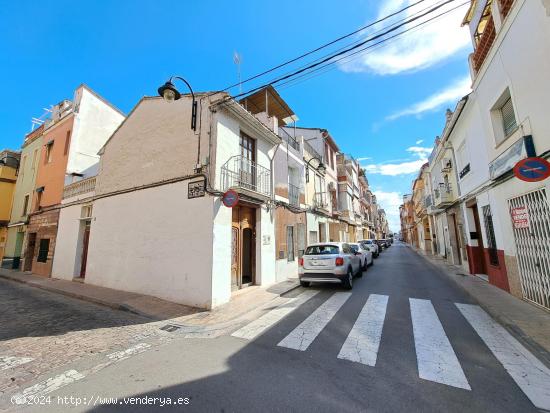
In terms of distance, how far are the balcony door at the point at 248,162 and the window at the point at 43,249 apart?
12.7m

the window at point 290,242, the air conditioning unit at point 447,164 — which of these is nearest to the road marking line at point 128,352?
the window at point 290,242

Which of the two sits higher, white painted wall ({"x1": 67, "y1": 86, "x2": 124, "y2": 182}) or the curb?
white painted wall ({"x1": 67, "y1": 86, "x2": 124, "y2": 182})

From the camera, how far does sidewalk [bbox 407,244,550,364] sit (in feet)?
12.9

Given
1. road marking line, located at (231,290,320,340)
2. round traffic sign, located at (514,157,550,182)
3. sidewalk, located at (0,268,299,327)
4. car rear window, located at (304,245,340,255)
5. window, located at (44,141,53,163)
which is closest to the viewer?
round traffic sign, located at (514,157,550,182)

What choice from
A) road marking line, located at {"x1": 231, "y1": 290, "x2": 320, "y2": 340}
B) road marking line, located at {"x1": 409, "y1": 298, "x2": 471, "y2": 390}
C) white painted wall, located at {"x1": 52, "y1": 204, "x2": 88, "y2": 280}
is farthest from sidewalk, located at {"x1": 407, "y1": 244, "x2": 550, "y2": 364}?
white painted wall, located at {"x1": 52, "y1": 204, "x2": 88, "y2": 280}

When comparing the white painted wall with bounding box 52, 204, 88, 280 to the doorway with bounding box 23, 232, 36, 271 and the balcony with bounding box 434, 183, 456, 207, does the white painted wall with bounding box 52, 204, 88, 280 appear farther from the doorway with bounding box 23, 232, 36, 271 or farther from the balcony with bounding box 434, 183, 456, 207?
the balcony with bounding box 434, 183, 456, 207

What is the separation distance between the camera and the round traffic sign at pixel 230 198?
7.08 meters

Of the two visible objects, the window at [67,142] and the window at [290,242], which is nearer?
the window at [290,242]

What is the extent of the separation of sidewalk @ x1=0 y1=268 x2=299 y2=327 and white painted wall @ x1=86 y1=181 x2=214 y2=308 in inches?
12.5

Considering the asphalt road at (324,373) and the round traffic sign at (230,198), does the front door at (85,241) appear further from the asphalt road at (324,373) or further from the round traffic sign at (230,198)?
Answer: the asphalt road at (324,373)

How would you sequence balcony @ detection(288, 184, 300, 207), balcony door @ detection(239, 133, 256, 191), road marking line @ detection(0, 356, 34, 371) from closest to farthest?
road marking line @ detection(0, 356, 34, 371) < balcony door @ detection(239, 133, 256, 191) < balcony @ detection(288, 184, 300, 207)

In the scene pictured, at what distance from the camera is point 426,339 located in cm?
420

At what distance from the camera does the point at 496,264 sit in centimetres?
816

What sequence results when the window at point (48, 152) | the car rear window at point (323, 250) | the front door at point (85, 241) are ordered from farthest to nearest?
the window at point (48, 152) < the front door at point (85, 241) < the car rear window at point (323, 250)
